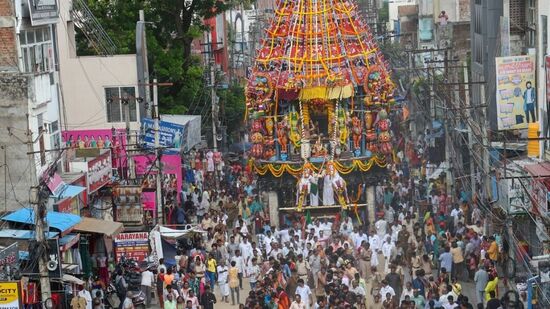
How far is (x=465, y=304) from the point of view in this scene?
89.1ft

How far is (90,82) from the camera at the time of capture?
45.7 meters

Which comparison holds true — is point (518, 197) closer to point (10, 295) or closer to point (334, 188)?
point (334, 188)

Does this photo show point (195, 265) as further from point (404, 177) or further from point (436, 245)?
point (404, 177)

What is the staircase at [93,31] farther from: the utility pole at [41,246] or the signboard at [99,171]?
the utility pole at [41,246]

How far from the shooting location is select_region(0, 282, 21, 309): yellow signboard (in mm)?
27750

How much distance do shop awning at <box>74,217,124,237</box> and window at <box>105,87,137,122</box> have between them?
A: 35.1 feet

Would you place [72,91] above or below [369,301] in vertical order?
above

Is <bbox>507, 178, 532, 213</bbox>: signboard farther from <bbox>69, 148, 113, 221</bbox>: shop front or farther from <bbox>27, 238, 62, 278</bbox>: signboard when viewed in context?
<bbox>69, 148, 113, 221</bbox>: shop front

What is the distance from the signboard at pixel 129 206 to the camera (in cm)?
3788

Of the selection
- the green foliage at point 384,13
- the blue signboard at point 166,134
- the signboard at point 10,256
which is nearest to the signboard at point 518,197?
the signboard at point 10,256

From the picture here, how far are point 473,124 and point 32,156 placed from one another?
531 inches

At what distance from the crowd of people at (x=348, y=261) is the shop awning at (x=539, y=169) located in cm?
177

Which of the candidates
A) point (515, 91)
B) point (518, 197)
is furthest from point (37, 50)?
point (518, 197)

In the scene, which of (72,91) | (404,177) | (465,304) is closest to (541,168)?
(465,304)
